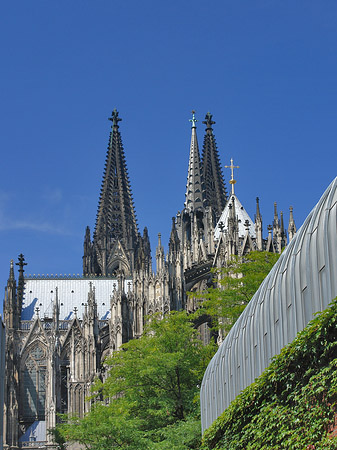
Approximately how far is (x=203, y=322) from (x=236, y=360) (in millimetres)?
37630

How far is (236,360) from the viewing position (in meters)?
28.0

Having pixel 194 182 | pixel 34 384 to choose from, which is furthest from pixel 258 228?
pixel 194 182

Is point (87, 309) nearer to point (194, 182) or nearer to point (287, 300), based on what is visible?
point (194, 182)

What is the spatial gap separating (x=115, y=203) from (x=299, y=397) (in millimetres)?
87923

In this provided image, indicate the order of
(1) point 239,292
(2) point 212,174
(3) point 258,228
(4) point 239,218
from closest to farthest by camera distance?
(1) point 239,292
(3) point 258,228
(4) point 239,218
(2) point 212,174

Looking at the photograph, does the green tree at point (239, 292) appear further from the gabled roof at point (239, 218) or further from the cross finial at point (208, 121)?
the cross finial at point (208, 121)

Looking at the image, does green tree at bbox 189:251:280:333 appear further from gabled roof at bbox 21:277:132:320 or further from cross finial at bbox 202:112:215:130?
cross finial at bbox 202:112:215:130

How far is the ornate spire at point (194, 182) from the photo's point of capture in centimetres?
10175

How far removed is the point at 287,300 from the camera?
21.9 metres

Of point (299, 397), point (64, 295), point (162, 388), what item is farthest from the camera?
point (64, 295)

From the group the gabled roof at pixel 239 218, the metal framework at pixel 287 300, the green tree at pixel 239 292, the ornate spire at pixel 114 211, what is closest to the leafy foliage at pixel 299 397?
the metal framework at pixel 287 300

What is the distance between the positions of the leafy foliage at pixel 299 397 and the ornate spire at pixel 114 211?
77.2 meters

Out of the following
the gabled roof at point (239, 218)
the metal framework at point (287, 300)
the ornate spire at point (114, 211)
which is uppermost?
the ornate spire at point (114, 211)

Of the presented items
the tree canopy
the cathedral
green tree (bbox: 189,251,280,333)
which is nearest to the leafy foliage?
the tree canopy
